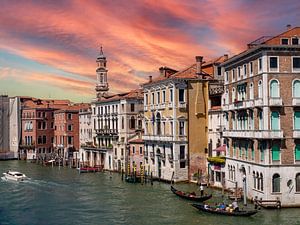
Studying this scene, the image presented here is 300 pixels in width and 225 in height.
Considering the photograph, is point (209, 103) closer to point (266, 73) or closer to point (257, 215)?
point (266, 73)

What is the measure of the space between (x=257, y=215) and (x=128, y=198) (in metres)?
8.93

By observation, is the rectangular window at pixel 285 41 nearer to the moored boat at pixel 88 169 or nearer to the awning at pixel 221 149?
the awning at pixel 221 149

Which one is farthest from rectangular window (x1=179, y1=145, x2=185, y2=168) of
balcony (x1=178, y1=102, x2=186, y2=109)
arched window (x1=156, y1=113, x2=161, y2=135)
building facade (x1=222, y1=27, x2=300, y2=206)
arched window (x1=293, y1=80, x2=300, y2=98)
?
arched window (x1=293, y1=80, x2=300, y2=98)

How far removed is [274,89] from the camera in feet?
85.8

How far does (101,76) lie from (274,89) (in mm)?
35201

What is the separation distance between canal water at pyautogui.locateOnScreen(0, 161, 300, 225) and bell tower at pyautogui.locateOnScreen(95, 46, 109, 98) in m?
18.4

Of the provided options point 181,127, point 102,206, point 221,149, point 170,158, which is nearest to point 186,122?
point 181,127

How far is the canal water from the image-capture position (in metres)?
24.5

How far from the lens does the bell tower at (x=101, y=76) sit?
59062mm

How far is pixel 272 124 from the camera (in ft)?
85.5

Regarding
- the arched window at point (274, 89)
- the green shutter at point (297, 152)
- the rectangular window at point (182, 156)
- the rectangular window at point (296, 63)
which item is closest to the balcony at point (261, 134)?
the green shutter at point (297, 152)

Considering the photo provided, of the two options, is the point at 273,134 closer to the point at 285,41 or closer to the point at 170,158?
the point at 285,41

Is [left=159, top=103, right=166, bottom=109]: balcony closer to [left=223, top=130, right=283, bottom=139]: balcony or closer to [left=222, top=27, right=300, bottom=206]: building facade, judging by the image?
[left=223, top=130, right=283, bottom=139]: balcony

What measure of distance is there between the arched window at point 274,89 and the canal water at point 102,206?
213 inches
